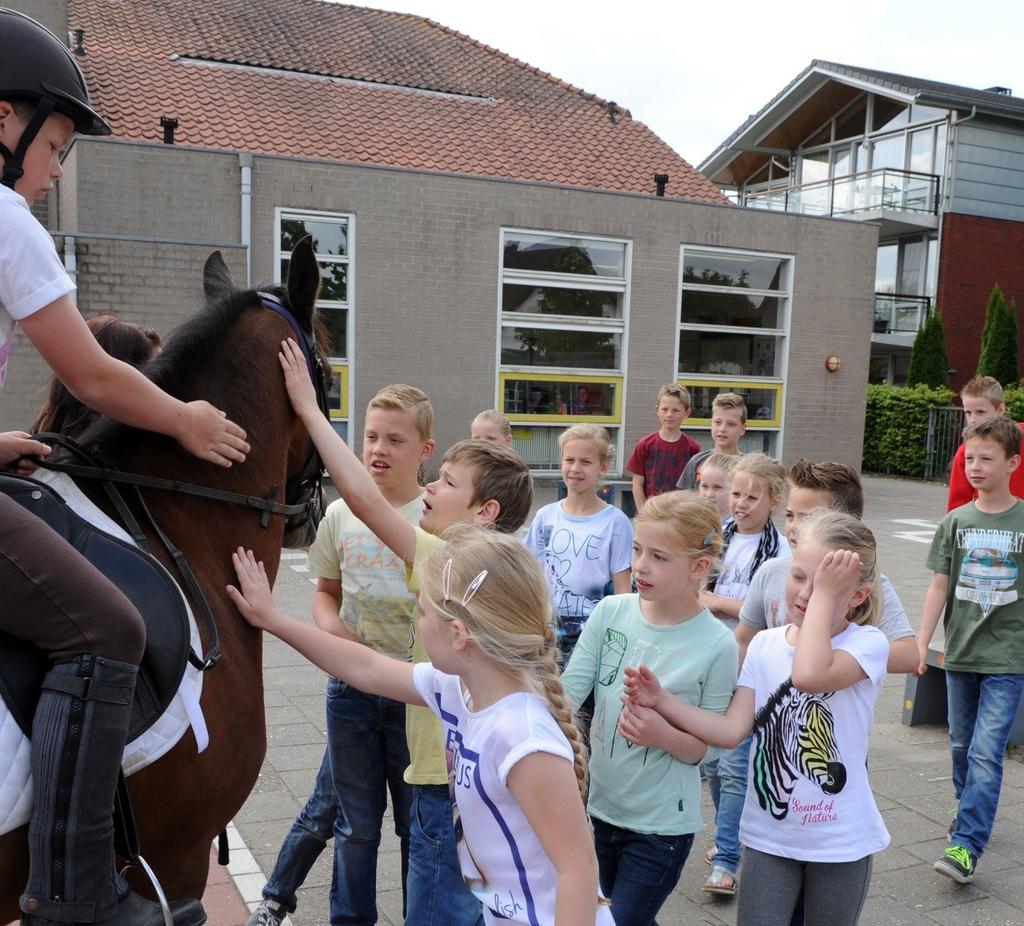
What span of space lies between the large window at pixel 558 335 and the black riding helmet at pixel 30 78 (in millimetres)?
13858

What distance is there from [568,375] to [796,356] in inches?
193

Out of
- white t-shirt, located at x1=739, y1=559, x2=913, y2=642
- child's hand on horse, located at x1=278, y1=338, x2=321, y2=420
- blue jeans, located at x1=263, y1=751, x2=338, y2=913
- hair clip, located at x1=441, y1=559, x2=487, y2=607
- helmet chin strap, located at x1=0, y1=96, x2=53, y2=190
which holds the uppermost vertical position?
helmet chin strap, located at x1=0, y1=96, x2=53, y2=190

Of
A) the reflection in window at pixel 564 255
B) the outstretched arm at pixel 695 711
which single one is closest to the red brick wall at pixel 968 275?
the reflection in window at pixel 564 255

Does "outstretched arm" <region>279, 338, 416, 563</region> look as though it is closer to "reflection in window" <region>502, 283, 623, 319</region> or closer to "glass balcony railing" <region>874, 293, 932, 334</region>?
A: "reflection in window" <region>502, 283, 623, 319</region>

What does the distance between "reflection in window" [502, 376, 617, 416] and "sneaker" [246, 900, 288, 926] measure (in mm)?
13246

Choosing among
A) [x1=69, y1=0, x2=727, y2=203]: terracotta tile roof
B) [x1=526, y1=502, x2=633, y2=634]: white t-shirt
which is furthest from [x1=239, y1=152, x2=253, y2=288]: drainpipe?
[x1=526, y1=502, x2=633, y2=634]: white t-shirt

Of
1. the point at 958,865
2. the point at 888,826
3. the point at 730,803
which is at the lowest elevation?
the point at 888,826

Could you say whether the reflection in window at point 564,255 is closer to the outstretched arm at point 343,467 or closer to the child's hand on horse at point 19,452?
the outstretched arm at point 343,467

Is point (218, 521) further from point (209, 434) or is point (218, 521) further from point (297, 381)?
point (297, 381)

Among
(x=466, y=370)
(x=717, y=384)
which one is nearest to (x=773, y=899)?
(x=466, y=370)

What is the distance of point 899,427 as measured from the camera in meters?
22.8

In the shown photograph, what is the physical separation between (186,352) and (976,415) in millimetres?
4659

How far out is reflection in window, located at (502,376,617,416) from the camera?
16188 millimetres

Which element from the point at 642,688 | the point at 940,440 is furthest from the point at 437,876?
the point at 940,440
